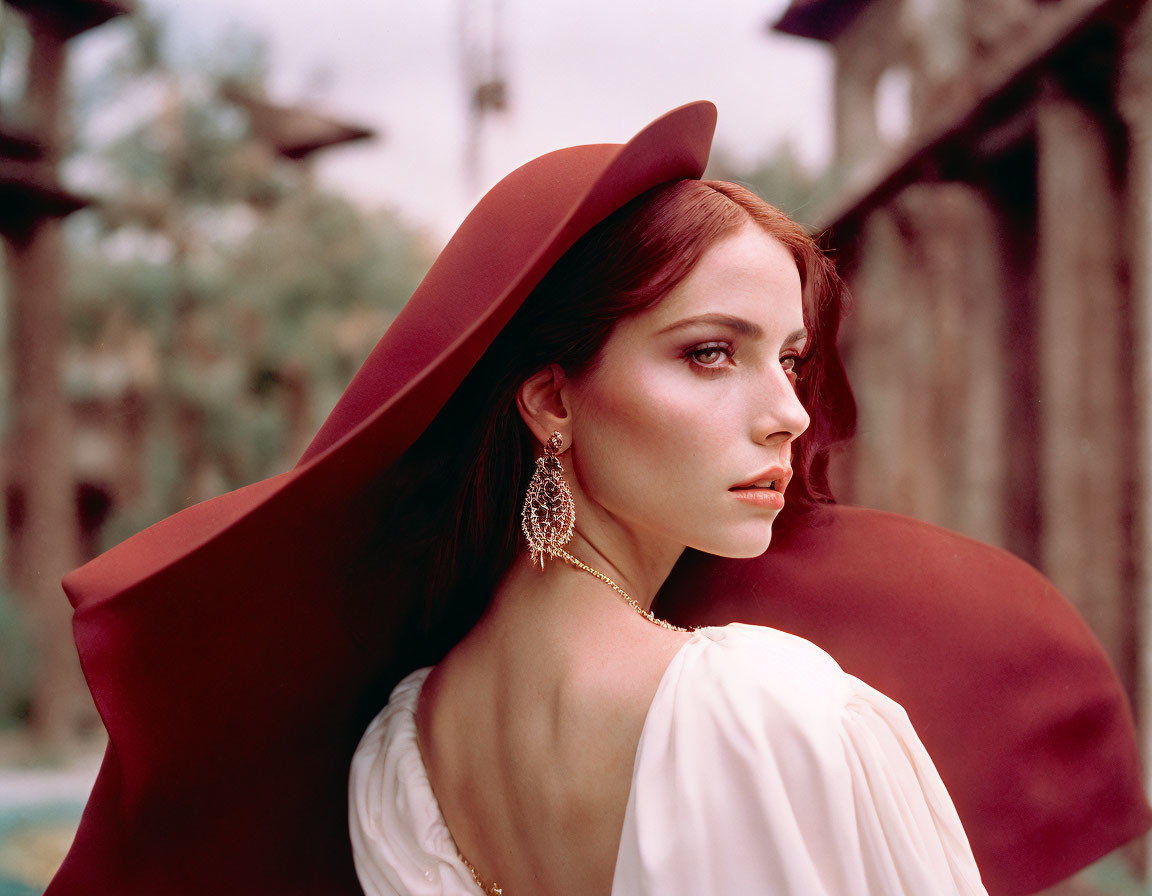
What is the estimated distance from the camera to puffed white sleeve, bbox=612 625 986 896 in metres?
0.76

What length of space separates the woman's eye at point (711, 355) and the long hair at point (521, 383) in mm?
78

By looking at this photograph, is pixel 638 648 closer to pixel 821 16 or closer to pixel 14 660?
pixel 821 16

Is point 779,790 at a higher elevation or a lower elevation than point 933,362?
higher

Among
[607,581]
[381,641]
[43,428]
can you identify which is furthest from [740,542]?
[43,428]

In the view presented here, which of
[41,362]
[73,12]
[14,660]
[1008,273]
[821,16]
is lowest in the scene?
[14,660]

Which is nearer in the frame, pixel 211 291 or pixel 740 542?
pixel 740 542

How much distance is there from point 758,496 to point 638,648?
219 mm

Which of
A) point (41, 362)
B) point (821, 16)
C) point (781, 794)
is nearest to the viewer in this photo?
point (781, 794)

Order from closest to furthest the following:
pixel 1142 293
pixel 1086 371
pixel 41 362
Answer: pixel 1142 293
pixel 1086 371
pixel 41 362

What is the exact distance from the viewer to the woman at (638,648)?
2.60ft

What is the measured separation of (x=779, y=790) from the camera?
78 cm

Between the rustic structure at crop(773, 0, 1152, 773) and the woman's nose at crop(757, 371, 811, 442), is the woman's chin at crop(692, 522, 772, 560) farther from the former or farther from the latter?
the rustic structure at crop(773, 0, 1152, 773)

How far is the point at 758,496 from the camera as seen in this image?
3.22ft

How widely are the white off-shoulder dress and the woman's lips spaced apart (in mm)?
159
